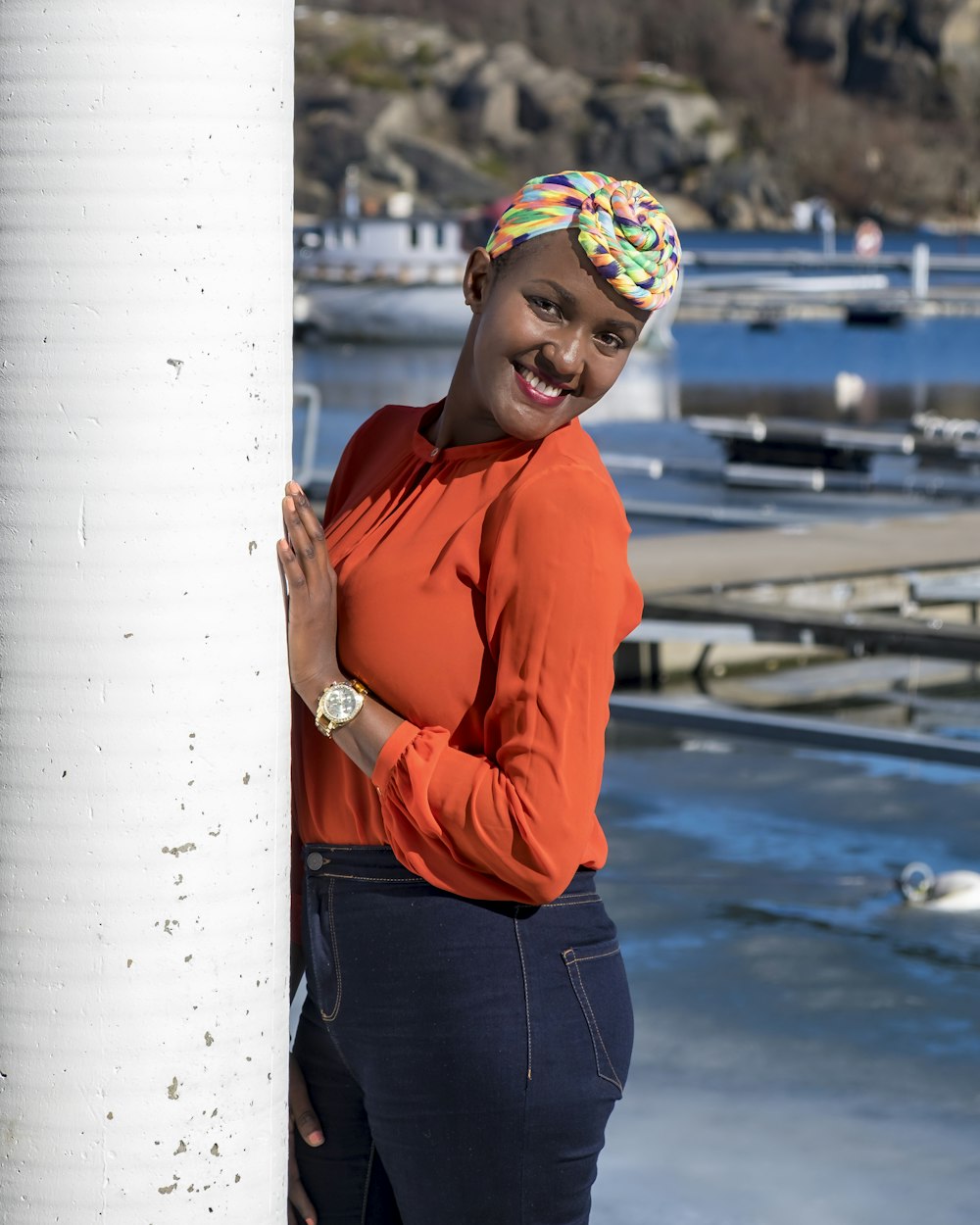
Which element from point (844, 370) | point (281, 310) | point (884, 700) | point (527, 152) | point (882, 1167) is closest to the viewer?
point (281, 310)

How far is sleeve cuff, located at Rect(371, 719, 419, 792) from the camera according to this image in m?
1.97

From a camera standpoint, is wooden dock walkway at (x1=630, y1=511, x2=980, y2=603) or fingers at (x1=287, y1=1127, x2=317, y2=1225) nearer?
fingers at (x1=287, y1=1127, x2=317, y2=1225)

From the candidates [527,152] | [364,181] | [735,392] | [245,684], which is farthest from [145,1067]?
[527,152]

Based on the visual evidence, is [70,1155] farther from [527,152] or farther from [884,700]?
[527,152]

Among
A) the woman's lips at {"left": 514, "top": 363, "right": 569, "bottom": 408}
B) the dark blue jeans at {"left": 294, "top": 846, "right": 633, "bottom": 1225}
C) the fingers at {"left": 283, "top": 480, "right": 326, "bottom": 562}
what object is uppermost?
the woman's lips at {"left": 514, "top": 363, "right": 569, "bottom": 408}

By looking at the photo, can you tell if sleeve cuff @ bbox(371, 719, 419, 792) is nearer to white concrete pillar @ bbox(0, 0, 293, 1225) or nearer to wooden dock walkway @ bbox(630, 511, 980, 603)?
white concrete pillar @ bbox(0, 0, 293, 1225)

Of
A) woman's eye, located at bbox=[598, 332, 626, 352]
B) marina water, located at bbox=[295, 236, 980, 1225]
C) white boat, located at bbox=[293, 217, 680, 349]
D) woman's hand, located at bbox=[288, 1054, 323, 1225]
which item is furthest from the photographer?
white boat, located at bbox=[293, 217, 680, 349]

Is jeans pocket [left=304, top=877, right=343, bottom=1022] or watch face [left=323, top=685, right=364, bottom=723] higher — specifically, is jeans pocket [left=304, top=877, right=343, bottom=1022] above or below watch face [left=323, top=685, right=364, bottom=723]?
below

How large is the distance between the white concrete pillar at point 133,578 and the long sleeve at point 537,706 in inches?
8.0

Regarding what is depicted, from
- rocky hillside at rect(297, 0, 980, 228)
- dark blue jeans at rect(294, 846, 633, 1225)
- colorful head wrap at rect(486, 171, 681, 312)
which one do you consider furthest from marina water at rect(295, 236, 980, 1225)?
rocky hillside at rect(297, 0, 980, 228)

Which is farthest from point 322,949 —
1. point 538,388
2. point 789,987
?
point 789,987

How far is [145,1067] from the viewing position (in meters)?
1.82

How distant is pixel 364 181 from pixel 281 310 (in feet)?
511

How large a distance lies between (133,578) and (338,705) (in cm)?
33
